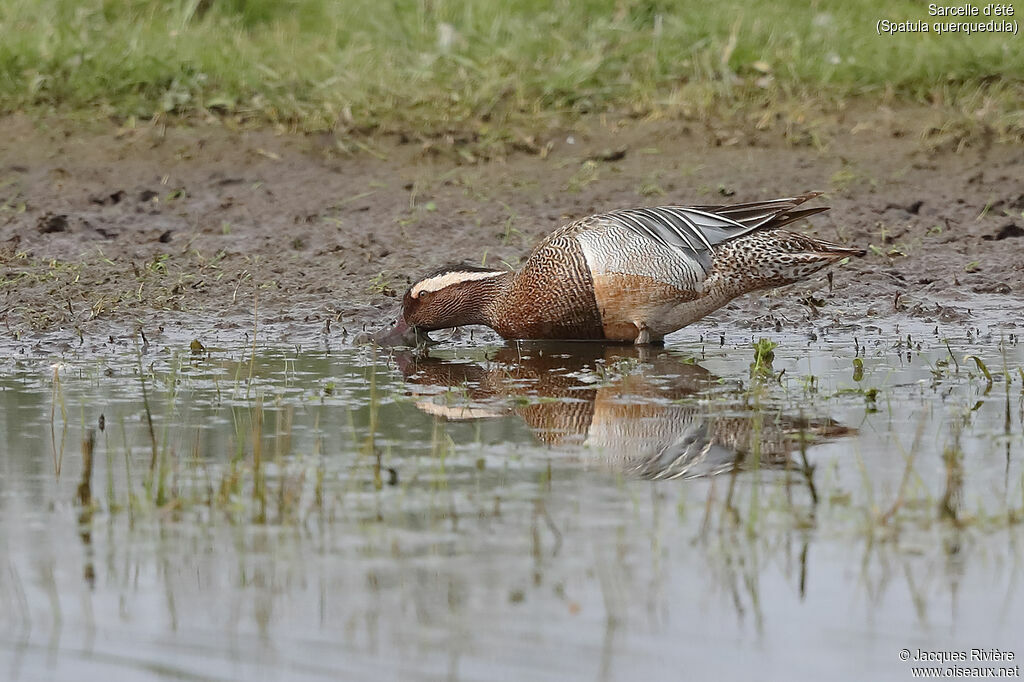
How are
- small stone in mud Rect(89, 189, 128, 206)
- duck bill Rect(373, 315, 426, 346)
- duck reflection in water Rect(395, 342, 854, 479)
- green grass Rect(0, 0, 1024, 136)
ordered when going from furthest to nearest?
green grass Rect(0, 0, 1024, 136), small stone in mud Rect(89, 189, 128, 206), duck bill Rect(373, 315, 426, 346), duck reflection in water Rect(395, 342, 854, 479)

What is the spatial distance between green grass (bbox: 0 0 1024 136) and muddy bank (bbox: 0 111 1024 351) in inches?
11.8

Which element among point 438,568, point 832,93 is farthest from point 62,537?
point 832,93

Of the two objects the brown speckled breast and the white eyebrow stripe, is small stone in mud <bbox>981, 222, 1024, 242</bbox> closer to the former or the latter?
the brown speckled breast

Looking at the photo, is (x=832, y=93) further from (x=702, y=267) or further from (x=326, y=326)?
(x=326, y=326)

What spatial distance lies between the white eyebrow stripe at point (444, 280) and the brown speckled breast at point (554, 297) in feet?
0.72

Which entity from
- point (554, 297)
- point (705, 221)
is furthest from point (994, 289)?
point (554, 297)

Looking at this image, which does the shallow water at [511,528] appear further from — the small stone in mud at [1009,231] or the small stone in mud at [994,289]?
the small stone in mud at [1009,231]

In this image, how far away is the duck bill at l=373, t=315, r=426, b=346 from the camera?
7.08 meters

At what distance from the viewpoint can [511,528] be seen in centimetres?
388

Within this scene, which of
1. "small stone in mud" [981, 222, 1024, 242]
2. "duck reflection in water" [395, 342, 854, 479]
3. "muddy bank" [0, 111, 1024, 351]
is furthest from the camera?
"small stone in mud" [981, 222, 1024, 242]

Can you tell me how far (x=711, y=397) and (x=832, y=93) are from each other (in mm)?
5300

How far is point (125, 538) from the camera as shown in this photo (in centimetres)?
385

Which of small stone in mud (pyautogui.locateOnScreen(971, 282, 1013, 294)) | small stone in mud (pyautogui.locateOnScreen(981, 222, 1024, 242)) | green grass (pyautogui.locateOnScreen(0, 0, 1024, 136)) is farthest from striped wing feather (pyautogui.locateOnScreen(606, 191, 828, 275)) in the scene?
green grass (pyautogui.locateOnScreen(0, 0, 1024, 136))

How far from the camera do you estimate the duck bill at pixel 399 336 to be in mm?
7082
